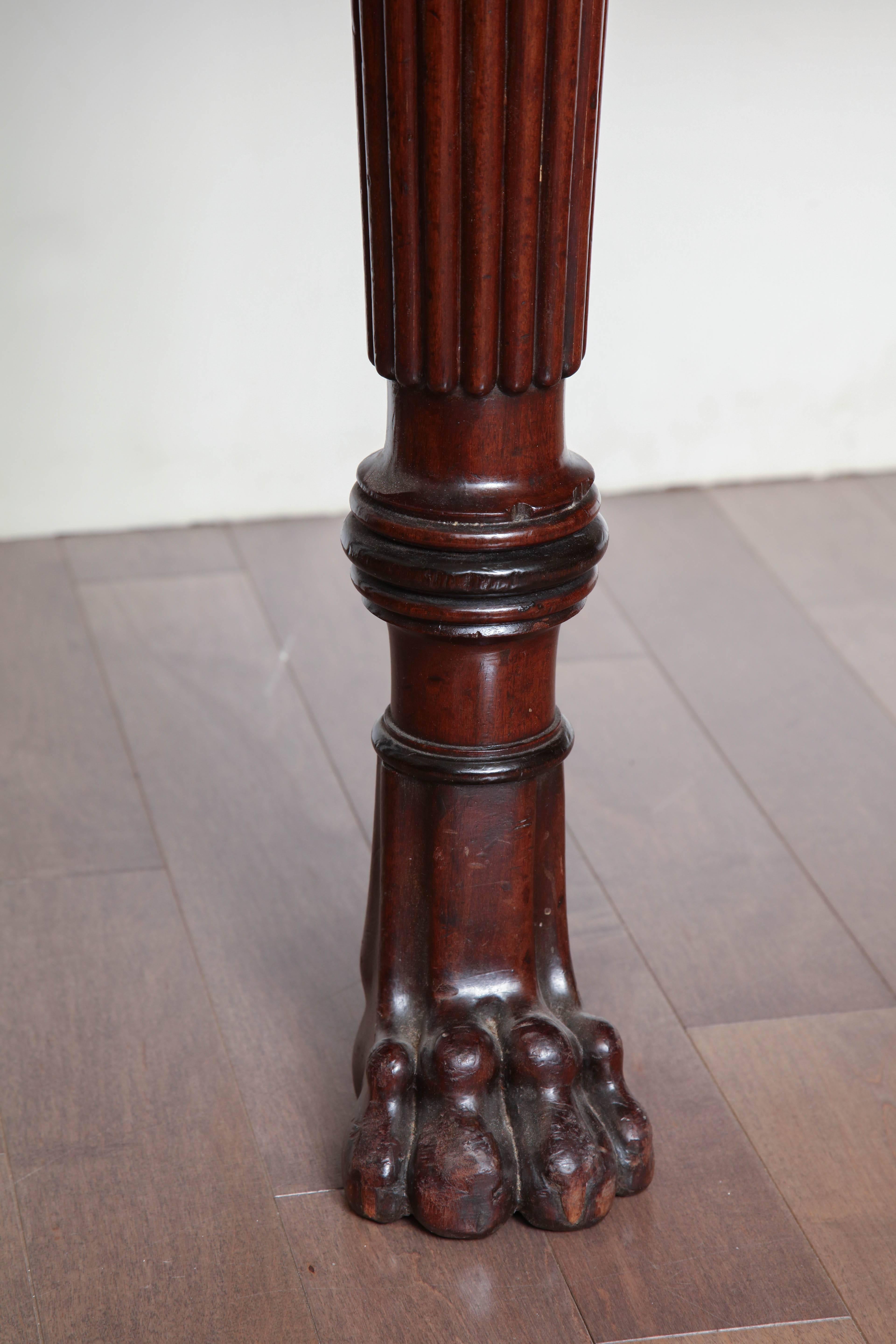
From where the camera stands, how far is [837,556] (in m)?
2.41

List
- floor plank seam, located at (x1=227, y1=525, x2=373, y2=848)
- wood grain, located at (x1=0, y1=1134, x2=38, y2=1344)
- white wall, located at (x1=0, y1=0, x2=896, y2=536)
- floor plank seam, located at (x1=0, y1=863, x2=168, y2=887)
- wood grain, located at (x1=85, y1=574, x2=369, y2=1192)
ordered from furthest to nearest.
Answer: white wall, located at (x1=0, y1=0, x2=896, y2=536)
floor plank seam, located at (x1=227, y1=525, x2=373, y2=848)
floor plank seam, located at (x1=0, y1=863, x2=168, y2=887)
wood grain, located at (x1=85, y1=574, x2=369, y2=1192)
wood grain, located at (x1=0, y1=1134, x2=38, y2=1344)

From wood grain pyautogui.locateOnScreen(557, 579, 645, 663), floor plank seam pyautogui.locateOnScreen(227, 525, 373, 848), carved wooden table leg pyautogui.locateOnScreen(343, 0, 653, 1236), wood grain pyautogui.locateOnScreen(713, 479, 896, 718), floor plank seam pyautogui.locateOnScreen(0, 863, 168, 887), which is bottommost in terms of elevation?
wood grain pyautogui.locateOnScreen(713, 479, 896, 718)

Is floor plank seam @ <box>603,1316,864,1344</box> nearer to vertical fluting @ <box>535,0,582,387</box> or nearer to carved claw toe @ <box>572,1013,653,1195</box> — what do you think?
carved claw toe @ <box>572,1013,653,1195</box>

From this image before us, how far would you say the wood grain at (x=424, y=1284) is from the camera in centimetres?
106

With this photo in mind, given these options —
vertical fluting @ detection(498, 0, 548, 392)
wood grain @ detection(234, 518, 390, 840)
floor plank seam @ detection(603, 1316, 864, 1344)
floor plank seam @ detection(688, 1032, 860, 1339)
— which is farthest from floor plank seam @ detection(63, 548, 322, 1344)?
vertical fluting @ detection(498, 0, 548, 392)

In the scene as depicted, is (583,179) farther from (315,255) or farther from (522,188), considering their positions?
(315,255)

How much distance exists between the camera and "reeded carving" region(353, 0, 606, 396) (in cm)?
A: 89

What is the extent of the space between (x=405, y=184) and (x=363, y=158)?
0.18 ft

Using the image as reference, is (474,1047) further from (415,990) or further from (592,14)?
(592,14)

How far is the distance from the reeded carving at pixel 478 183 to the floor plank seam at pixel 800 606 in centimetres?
113

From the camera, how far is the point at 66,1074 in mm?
1312

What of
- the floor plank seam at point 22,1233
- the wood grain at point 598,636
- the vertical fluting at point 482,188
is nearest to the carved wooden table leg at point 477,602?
the vertical fluting at point 482,188

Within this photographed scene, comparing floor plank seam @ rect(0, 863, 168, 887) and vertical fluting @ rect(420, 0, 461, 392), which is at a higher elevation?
vertical fluting @ rect(420, 0, 461, 392)

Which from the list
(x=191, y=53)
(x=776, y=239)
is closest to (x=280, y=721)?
(x=191, y=53)
